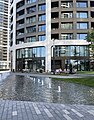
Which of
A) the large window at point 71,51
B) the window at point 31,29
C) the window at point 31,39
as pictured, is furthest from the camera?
the window at point 31,29

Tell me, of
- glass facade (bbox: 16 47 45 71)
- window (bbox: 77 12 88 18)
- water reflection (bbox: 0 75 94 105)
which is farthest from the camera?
glass facade (bbox: 16 47 45 71)

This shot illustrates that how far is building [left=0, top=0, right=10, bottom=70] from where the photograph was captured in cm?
17288

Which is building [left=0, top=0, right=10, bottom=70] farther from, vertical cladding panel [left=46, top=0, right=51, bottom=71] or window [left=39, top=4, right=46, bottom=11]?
vertical cladding panel [left=46, top=0, right=51, bottom=71]

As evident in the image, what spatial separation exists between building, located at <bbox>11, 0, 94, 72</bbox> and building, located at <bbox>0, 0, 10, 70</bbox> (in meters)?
99.0

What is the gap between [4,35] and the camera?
180m

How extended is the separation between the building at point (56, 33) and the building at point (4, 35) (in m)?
99.0

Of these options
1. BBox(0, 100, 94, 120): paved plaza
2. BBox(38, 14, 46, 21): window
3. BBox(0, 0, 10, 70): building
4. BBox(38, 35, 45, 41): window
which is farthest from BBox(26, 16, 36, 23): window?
BBox(0, 0, 10, 70): building

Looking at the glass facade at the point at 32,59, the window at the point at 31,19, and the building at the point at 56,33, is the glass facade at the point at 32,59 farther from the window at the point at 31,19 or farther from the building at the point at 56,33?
the window at the point at 31,19

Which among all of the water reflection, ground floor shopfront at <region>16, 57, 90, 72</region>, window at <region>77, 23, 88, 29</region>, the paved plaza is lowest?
the water reflection

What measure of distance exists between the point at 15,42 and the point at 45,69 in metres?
17.8

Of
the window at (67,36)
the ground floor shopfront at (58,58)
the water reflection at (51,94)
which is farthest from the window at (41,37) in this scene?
the water reflection at (51,94)

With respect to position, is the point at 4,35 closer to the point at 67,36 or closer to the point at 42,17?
the point at 42,17

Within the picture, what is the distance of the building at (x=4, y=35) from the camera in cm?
17288

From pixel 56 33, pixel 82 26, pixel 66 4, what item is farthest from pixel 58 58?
pixel 66 4
